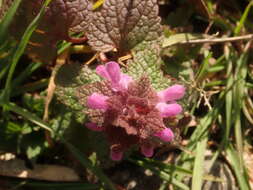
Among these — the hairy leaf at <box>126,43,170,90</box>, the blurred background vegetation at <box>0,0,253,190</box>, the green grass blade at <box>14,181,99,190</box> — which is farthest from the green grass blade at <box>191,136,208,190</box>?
the hairy leaf at <box>126,43,170,90</box>

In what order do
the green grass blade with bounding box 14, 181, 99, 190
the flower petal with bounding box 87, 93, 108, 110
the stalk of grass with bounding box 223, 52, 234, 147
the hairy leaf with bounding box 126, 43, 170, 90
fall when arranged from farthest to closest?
the stalk of grass with bounding box 223, 52, 234, 147, the green grass blade with bounding box 14, 181, 99, 190, the hairy leaf with bounding box 126, 43, 170, 90, the flower petal with bounding box 87, 93, 108, 110

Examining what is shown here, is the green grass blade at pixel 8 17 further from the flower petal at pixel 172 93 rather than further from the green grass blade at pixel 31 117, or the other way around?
the flower petal at pixel 172 93

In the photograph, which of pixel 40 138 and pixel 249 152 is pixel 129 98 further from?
pixel 249 152

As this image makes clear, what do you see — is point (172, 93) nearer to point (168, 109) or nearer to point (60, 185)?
point (168, 109)

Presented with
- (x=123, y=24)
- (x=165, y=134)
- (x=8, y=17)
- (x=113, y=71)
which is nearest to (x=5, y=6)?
(x=8, y=17)

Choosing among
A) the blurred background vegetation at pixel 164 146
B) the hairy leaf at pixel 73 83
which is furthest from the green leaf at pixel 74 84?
the blurred background vegetation at pixel 164 146

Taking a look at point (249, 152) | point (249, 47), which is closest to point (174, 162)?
point (249, 152)

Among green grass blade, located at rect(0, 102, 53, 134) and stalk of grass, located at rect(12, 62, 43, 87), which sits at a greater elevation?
stalk of grass, located at rect(12, 62, 43, 87)

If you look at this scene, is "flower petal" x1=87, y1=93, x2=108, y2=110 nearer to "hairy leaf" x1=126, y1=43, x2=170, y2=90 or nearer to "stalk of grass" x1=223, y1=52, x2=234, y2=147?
"hairy leaf" x1=126, y1=43, x2=170, y2=90
